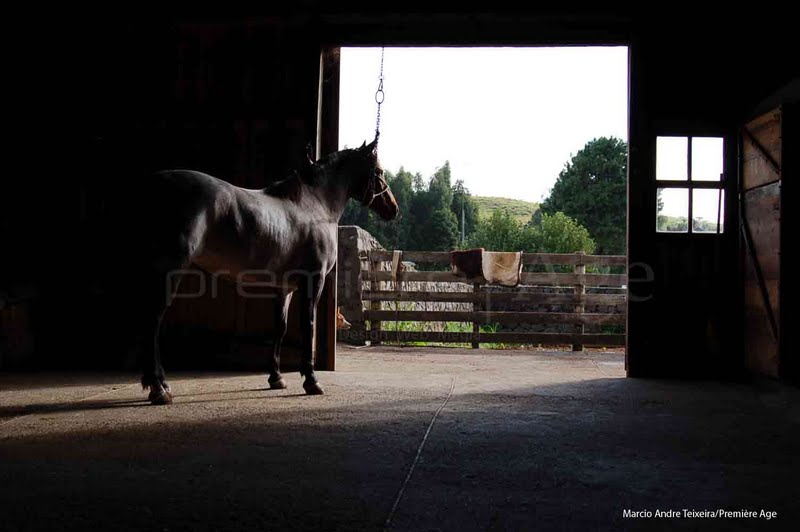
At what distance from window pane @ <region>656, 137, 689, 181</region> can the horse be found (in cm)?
249

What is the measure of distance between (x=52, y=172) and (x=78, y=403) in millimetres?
2823

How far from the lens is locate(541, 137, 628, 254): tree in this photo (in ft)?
110

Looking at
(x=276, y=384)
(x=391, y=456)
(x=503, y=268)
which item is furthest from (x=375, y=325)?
(x=391, y=456)

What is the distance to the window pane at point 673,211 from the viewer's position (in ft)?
19.9

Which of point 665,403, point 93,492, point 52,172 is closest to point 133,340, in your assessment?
point 52,172

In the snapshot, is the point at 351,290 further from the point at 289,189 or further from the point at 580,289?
the point at 289,189

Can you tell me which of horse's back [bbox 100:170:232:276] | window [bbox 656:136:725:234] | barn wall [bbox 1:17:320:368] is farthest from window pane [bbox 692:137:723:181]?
horse's back [bbox 100:170:232:276]

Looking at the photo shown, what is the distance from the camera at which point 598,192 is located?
34.5m

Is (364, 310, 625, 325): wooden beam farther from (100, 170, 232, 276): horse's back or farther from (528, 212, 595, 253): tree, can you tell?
(528, 212, 595, 253): tree

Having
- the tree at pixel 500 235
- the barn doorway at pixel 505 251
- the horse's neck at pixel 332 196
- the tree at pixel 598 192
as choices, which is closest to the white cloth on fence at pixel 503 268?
the barn doorway at pixel 505 251

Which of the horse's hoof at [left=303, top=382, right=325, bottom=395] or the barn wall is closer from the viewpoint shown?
the horse's hoof at [left=303, top=382, right=325, bottom=395]

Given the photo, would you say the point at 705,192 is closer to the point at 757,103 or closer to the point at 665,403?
the point at 757,103

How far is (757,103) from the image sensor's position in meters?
5.69

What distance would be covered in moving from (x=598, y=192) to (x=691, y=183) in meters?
29.6
